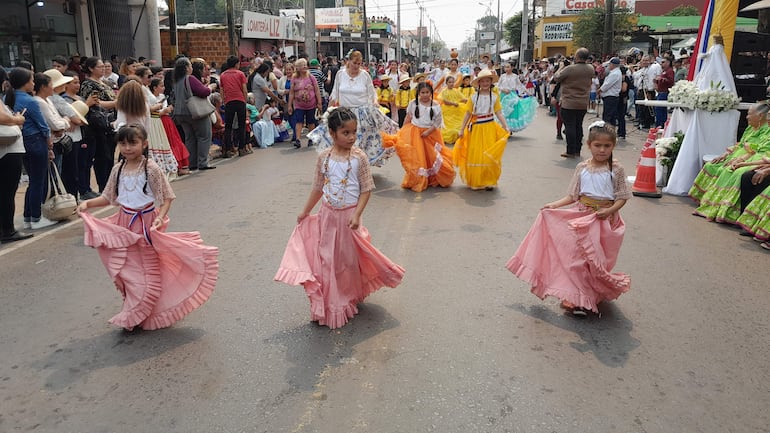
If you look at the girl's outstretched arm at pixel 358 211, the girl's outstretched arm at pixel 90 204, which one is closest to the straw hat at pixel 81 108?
A: the girl's outstretched arm at pixel 90 204

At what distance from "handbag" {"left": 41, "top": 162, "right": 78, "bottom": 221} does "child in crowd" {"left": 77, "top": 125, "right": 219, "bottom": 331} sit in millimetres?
3616

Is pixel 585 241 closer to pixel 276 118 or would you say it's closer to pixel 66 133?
pixel 66 133

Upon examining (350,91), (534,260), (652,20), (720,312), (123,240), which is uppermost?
(652,20)

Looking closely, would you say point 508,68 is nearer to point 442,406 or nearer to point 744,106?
point 744,106

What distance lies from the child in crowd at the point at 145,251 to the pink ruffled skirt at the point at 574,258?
7.94 feet

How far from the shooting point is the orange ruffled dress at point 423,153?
9.33m

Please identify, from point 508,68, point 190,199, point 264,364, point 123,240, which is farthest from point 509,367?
point 508,68

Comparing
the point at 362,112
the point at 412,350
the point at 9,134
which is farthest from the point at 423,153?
the point at 412,350

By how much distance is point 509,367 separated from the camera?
157 inches

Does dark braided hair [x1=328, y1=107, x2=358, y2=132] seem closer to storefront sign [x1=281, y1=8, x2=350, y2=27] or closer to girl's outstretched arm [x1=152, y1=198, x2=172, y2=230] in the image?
girl's outstretched arm [x1=152, y1=198, x2=172, y2=230]

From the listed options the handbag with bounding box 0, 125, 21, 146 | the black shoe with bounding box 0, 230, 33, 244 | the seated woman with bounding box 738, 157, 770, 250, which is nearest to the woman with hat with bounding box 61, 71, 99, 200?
the handbag with bounding box 0, 125, 21, 146

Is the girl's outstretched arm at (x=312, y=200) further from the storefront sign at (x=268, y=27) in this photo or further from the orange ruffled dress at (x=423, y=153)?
the storefront sign at (x=268, y=27)

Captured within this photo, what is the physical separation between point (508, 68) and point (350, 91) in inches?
350

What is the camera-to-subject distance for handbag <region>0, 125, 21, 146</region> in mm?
6711
